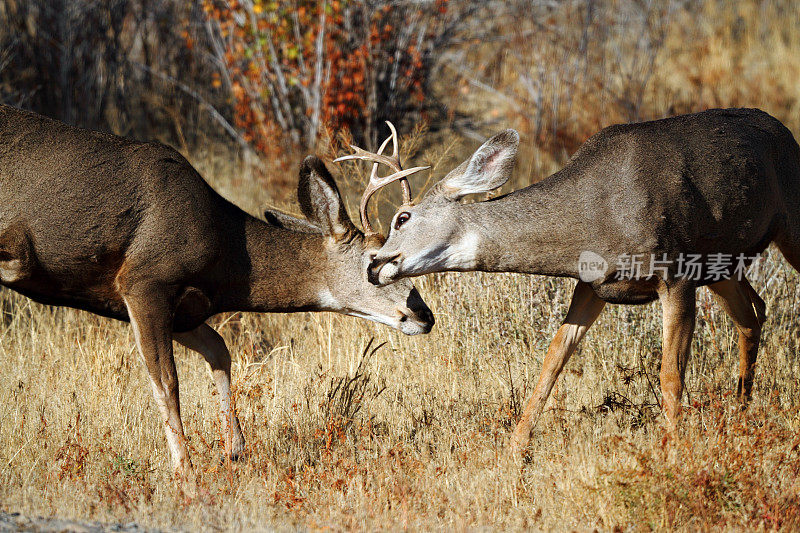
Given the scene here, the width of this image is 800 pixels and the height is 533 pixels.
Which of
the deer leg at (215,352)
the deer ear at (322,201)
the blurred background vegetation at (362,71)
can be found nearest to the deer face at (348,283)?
the deer ear at (322,201)

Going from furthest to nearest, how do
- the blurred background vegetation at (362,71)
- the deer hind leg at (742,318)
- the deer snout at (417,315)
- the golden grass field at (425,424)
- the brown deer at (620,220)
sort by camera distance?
the blurred background vegetation at (362,71) < the deer hind leg at (742,318) < the deer snout at (417,315) < the brown deer at (620,220) < the golden grass field at (425,424)

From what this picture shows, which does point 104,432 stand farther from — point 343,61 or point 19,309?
point 343,61

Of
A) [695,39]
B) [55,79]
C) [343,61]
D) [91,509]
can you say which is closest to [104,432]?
[91,509]

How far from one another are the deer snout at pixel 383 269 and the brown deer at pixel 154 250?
33 cm

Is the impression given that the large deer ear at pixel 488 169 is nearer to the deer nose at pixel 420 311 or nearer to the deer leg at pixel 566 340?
the deer nose at pixel 420 311

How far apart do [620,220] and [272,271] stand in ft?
6.74

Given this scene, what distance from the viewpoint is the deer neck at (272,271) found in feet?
19.6

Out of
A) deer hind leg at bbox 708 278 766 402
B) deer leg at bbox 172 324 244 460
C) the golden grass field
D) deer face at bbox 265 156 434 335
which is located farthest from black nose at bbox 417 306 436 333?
deer hind leg at bbox 708 278 766 402

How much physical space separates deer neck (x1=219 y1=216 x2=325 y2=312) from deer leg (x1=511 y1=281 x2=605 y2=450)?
1.44 metres

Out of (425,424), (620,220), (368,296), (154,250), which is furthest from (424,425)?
(154,250)

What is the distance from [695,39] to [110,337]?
38.8 feet

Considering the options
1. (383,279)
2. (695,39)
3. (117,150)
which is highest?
(117,150)

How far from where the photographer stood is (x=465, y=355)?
24.7 ft

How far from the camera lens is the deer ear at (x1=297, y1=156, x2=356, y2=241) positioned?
6012 millimetres
